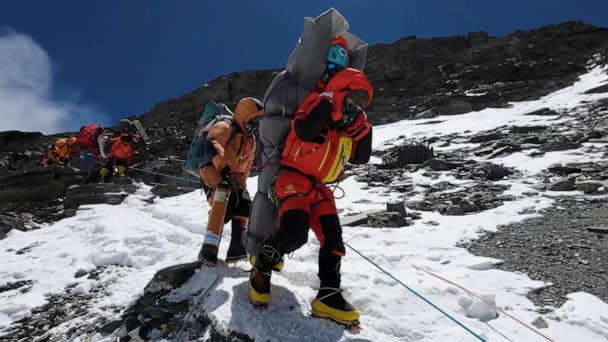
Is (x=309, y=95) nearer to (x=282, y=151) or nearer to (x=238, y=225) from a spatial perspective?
(x=282, y=151)

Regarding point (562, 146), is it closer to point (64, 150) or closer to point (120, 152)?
point (120, 152)

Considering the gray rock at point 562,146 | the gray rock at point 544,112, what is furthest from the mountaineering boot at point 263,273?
the gray rock at point 544,112

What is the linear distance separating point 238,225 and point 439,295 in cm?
265

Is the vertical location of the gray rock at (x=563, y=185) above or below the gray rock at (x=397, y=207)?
above

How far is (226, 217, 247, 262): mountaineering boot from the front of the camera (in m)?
4.88

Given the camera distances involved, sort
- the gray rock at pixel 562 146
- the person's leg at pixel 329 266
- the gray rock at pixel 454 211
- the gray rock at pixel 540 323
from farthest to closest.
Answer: the gray rock at pixel 562 146
the gray rock at pixel 454 211
the person's leg at pixel 329 266
the gray rock at pixel 540 323

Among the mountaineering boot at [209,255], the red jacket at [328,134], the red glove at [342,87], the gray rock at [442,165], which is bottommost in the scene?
the mountaineering boot at [209,255]

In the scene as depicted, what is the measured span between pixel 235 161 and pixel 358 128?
7.96 ft

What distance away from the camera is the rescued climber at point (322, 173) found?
3182 mm

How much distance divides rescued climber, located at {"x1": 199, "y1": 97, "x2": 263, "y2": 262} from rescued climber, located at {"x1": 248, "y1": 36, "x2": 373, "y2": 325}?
1.60m

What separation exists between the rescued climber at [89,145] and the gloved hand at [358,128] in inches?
620

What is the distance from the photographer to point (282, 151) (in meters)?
3.77

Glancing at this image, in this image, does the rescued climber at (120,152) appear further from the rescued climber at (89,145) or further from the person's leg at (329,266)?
the person's leg at (329,266)

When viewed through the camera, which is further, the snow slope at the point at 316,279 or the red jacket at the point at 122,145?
the red jacket at the point at 122,145
